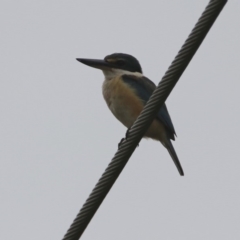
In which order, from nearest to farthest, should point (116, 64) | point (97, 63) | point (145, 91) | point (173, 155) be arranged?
1. point (173, 155)
2. point (145, 91)
3. point (97, 63)
4. point (116, 64)

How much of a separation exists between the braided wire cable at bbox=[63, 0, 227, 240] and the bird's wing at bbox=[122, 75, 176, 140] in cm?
237

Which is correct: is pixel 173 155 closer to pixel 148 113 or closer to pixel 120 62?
pixel 120 62

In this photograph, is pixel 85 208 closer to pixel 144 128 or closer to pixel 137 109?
pixel 144 128

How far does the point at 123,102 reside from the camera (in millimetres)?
5645

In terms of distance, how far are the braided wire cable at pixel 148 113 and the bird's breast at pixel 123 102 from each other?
2326 millimetres

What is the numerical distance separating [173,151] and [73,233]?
2643 millimetres

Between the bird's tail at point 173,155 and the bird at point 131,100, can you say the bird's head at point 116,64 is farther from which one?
the bird's tail at point 173,155

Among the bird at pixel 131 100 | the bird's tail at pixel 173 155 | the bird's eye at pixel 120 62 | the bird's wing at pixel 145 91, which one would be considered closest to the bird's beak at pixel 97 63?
the bird at pixel 131 100

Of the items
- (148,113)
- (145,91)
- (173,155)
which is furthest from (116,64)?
(148,113)

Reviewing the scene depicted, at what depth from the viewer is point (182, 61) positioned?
3014mm

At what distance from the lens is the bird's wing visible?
5.68 meters

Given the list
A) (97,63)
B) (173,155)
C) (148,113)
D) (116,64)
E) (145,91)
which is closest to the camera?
(148,113)

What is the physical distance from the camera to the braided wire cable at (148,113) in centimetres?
291

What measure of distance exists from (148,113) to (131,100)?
2465 mm
